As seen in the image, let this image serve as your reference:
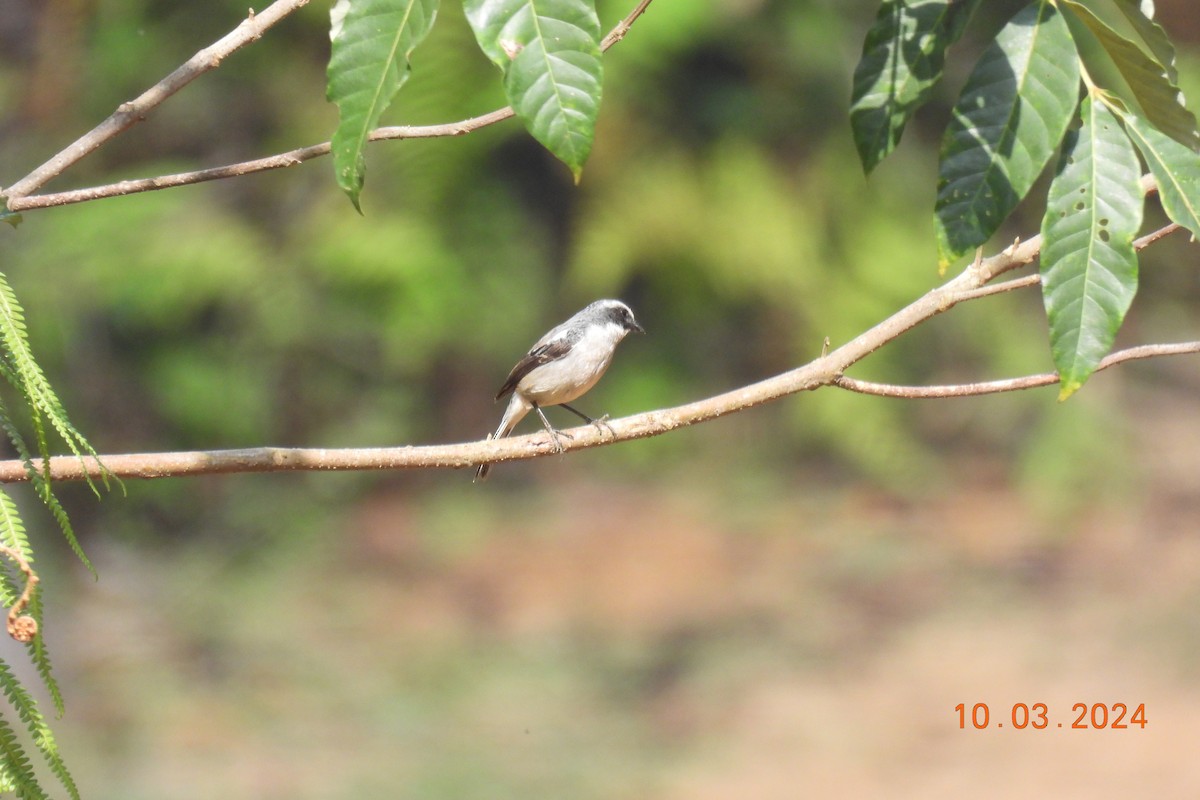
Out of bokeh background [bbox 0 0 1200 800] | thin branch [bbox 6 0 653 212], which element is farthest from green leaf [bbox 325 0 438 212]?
bokeh background [bbox 0 0 1200 800]

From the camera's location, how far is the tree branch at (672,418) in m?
2.20

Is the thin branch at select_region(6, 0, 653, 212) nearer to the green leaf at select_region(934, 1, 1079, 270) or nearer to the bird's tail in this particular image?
the green leaf at select_region(934, 1, 1079, 270)

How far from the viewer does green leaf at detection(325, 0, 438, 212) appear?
62.6 inches

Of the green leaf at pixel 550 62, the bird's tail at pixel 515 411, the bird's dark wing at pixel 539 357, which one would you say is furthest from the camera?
the bird's tail at pixel 515 411

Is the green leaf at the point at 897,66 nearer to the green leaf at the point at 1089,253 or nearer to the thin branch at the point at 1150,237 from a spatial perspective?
the green leaf at the point at 1089,253

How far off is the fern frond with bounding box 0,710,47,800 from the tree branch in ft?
1.82

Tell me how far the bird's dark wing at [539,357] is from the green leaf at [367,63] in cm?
254

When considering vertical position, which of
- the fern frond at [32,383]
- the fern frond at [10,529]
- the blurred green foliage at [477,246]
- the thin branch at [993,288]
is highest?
the blurred green foliage at [477,246]

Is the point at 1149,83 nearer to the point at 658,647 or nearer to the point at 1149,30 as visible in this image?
the point at 1149,30

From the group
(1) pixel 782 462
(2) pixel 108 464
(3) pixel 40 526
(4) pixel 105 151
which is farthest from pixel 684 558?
(2) pixel 108 464

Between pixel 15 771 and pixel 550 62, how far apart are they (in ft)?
3.87

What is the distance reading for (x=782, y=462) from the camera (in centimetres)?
898

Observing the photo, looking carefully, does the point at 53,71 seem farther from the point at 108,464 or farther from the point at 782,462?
the point at 108,464

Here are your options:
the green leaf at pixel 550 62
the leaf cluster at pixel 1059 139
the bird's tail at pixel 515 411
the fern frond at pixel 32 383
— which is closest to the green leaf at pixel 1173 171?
the leaf cluster at pixel 1059 139
